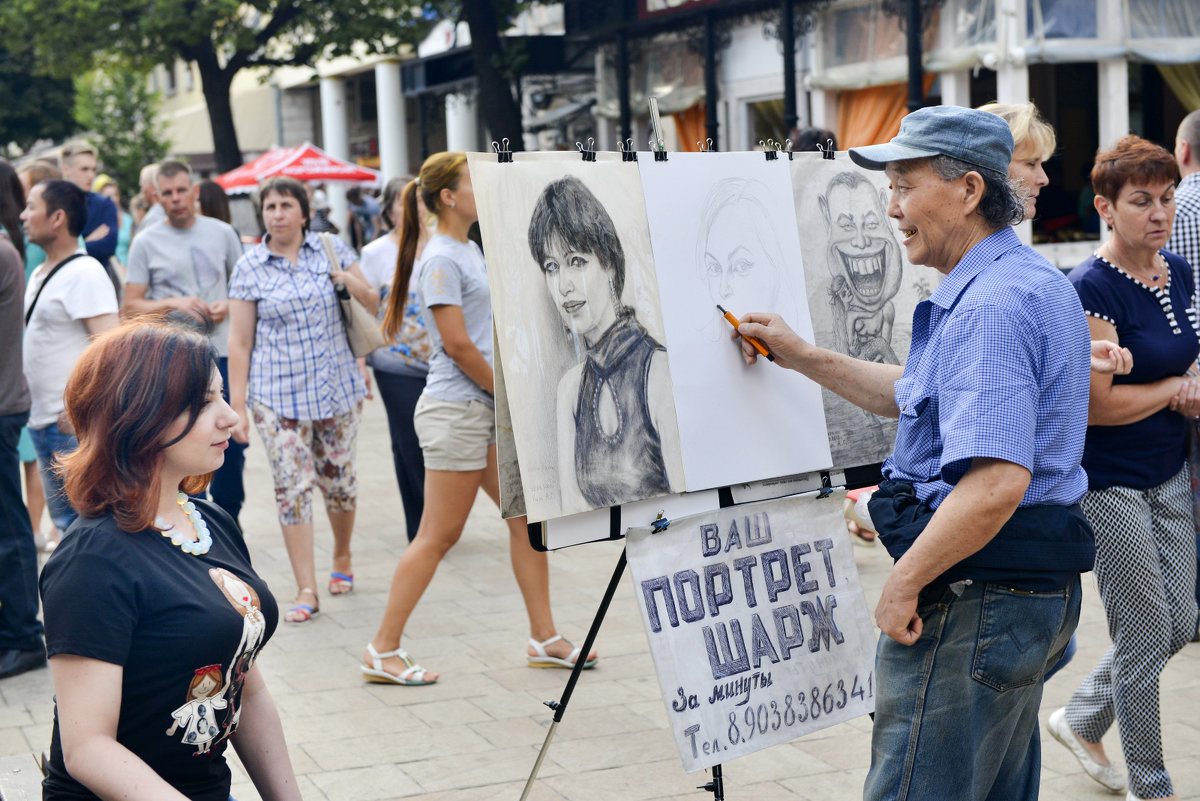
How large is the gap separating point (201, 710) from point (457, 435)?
→ 2632mm

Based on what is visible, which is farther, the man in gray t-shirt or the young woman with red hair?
the man in gray t-shirt

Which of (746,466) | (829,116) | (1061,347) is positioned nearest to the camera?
(1061,347)

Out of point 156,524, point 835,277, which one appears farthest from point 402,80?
point 156,524

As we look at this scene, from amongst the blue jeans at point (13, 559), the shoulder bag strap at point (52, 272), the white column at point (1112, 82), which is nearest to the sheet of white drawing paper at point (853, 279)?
the shoulder bag strap at point (52, 272)

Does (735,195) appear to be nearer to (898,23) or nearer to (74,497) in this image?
(74,497)

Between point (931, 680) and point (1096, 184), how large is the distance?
1.92 meters

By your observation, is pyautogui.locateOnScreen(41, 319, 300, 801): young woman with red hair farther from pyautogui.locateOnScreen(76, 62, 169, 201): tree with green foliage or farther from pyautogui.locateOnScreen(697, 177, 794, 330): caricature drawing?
pyautogui.locateOnScreen(76, 62, 169, 201): tree with green foliage

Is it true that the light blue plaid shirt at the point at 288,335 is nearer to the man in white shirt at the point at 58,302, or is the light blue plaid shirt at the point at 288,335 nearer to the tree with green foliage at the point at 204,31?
the man in white shirt at the point at 58,302

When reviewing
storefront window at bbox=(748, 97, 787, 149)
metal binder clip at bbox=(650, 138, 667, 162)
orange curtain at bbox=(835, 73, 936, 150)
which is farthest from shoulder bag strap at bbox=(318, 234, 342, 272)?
storefront window at bbox=(748, 97, 787, 149)

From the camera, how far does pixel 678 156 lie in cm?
345

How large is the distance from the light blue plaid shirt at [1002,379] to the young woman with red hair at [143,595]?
1.32 metres

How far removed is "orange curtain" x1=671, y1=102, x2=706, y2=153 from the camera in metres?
14.8

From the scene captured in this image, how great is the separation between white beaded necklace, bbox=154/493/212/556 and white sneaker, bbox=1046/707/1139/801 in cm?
283

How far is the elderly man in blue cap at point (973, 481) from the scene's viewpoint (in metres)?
2.46
